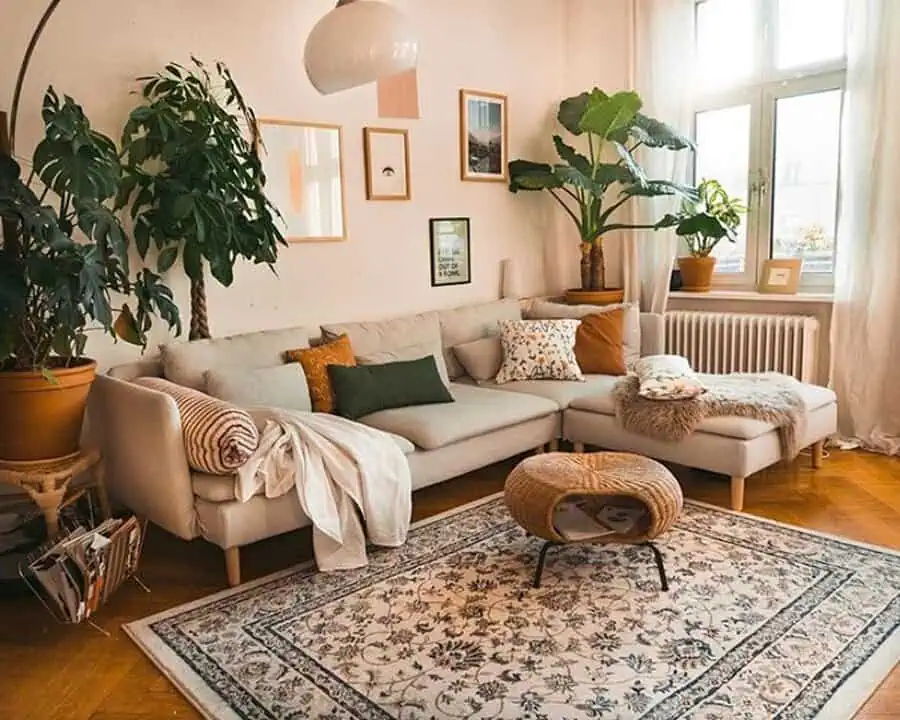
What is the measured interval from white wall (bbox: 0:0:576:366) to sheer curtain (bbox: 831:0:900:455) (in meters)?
1.50

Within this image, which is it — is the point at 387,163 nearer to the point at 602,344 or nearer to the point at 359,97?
the point at 359,97

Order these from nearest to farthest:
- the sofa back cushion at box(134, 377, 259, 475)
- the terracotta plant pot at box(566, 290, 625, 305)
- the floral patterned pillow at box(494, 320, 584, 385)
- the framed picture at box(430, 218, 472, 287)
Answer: the sofa back cushion at box(134, 377, 259, 475) < the floral patterned pillow at box(494, 320, 584, 385) < the framed picture at box(430, 218, 472, 287) < the terracotta plant pot at box(566, 290, 625, 305)

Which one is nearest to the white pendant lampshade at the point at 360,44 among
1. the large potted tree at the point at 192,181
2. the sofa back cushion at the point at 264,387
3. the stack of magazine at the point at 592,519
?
the large potted tree at the point at 192,181

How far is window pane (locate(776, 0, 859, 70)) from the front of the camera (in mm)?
4297

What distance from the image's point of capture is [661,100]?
4840mm

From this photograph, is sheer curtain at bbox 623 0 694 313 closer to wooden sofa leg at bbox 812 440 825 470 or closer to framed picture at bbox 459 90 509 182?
framed picture at bbox 459 90 509 182

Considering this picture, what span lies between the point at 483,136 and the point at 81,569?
3380 mm

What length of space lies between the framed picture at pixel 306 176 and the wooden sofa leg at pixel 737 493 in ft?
7.45

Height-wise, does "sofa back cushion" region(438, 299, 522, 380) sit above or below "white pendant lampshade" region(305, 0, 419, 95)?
below

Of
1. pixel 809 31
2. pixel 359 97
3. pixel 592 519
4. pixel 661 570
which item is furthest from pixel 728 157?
pixel 661 570

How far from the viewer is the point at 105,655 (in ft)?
7.93

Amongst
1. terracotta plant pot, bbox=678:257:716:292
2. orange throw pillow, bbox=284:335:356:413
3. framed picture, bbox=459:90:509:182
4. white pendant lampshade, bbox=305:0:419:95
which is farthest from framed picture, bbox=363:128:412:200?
terracotta plant pot, bbox=678:257:716:292

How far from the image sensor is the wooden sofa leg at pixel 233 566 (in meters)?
2.82

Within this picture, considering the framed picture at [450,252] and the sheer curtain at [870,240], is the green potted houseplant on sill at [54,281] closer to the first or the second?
the framed picture at [450,252]
